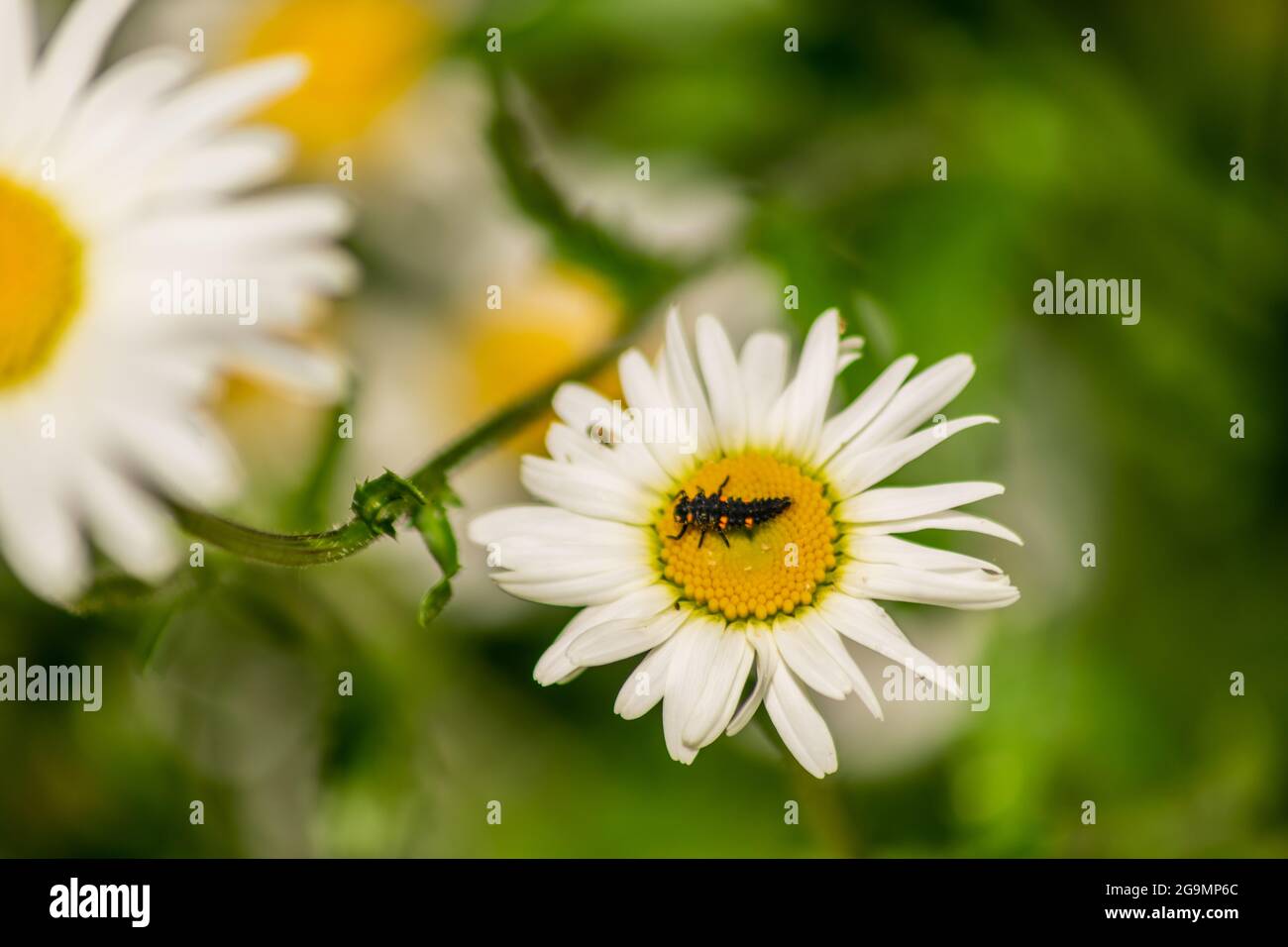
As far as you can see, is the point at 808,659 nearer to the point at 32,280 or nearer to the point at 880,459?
the point at 880,459

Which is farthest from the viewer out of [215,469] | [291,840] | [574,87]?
[574,87]

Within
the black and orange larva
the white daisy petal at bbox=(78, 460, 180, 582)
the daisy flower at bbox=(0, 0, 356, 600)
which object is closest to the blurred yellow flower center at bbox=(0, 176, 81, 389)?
the daisy flower at bbox=(0, 0, 356, 600)

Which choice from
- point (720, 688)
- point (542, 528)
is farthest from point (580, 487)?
point (720, 688)

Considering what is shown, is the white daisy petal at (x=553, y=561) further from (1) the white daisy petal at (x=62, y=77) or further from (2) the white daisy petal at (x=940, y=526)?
(1) the white daisy petal at (x=62, y=77)

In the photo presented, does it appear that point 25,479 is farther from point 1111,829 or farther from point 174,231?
point 1111,829

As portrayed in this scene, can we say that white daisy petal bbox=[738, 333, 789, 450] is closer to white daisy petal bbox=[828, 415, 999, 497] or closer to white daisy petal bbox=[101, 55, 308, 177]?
white daisy petal bbox=[828, 415, 999, 497]
